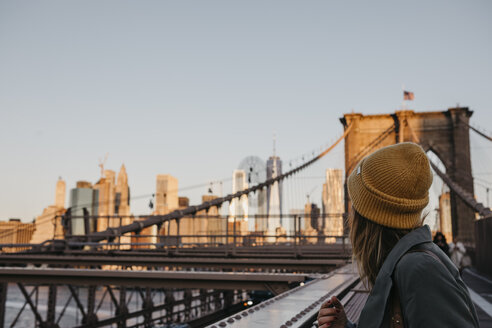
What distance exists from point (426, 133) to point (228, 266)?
1140 inches

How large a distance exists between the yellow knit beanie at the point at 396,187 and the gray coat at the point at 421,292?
14 centimetres

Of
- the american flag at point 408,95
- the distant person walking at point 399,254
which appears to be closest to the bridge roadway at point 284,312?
the distant person walking at point 399,254

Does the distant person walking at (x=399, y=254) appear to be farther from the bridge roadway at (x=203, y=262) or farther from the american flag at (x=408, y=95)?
the american flag at (x=408, y=95)

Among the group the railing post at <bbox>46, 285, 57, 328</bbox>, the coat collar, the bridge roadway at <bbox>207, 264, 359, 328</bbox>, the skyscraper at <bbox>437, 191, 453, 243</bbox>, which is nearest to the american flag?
the skyscraper at <bbox>437, 191, 453, 243</bbox>

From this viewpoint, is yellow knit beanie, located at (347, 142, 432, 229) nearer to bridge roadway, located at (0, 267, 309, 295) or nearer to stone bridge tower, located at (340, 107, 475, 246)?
bridge roadway, located at (0, 267, 309, 295)

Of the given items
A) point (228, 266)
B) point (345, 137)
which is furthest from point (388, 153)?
point (345, 137)

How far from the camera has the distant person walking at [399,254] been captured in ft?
3.77

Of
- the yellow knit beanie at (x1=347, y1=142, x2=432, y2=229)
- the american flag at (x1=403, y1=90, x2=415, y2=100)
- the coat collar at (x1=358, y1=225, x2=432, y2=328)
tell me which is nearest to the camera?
the coat collar at (x1=358, y1=225, x2=432, y2=328)

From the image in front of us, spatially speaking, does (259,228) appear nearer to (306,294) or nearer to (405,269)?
(306,294)

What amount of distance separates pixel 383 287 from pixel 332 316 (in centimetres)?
32

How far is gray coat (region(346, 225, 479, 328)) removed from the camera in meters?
1.14

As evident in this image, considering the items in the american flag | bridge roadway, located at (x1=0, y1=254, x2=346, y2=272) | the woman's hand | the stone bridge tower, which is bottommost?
bridge roadway, located at (x1=0, y1=254, x2=346, y2=272)

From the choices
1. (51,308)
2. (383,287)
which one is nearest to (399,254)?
(383,287)

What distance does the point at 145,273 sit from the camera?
845cm
